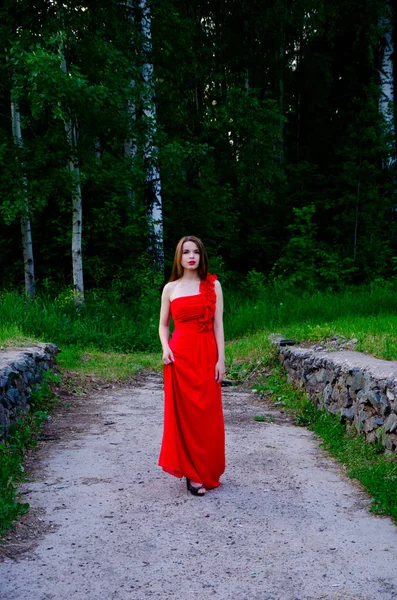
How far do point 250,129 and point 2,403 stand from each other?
14.3m

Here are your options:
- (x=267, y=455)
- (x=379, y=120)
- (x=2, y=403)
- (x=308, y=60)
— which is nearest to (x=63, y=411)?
(x=2, y=403)

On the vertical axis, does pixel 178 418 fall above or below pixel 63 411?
above

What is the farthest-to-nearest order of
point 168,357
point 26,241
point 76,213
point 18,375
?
point 26,241 → point 76,213 → point 18,375 → point 168,357

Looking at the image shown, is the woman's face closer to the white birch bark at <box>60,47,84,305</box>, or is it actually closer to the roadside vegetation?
the roadside vegetation

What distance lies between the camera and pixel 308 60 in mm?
24891

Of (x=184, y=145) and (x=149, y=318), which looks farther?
(x=184, y=145)

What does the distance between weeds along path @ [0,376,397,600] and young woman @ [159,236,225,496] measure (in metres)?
0.28

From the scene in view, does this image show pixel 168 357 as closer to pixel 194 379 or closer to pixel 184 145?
pixel 194 379

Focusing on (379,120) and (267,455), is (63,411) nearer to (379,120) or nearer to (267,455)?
(267,455)

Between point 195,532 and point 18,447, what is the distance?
8.37 ft

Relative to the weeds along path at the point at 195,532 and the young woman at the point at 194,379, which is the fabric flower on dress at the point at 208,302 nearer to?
the young woman at the point at 194,379

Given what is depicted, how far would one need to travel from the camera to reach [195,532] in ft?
13.6

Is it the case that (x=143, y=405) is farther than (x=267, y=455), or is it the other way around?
(x=143, y=405)

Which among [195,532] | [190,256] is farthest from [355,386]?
[195,532]
